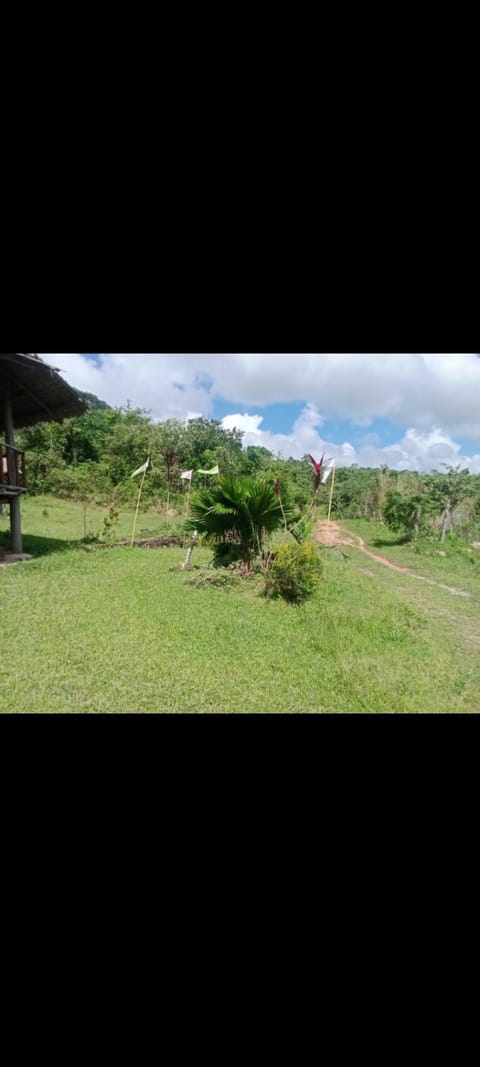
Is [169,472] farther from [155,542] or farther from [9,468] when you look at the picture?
[9,468]

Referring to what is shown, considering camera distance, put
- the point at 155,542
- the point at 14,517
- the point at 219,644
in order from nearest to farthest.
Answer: the point at 219,644 < the point at 14,517 < the point at 155,542

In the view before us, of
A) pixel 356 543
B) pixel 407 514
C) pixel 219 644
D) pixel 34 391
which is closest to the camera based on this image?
pixel 219 644

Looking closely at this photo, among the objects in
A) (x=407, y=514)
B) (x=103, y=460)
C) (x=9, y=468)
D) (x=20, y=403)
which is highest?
(x=20, y=403)

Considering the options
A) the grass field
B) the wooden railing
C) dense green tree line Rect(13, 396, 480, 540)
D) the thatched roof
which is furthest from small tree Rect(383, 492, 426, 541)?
the wooden railing

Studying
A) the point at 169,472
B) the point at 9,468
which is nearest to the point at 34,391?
the point at 9,468

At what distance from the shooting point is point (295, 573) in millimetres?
3809

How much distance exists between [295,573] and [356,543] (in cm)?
453

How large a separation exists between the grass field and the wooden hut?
0.92m

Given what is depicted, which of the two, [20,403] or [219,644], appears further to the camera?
[20,403]

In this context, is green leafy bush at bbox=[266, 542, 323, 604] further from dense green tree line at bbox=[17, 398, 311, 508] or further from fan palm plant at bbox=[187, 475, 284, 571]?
dense green tree line at bbox=[17, 398, 311, 508]

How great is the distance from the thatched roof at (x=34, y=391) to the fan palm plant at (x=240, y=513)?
96.2 inches

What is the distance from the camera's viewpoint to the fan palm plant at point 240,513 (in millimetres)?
4254
